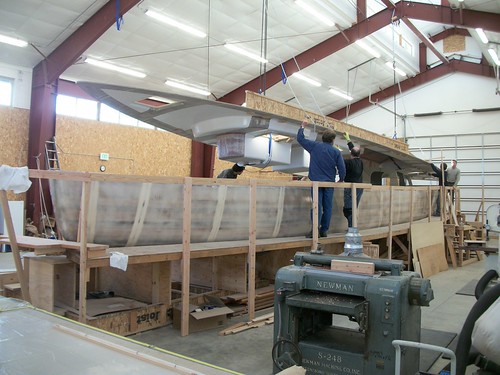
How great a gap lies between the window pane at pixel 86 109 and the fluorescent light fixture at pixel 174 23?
382cm

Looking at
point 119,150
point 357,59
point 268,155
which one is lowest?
point 268,155

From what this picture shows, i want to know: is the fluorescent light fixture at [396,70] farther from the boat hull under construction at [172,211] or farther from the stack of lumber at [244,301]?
the stack of lumber at [244,301]

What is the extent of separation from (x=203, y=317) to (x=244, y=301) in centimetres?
91

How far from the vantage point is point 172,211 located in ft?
14.2

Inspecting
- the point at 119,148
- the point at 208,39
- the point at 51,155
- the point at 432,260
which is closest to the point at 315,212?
the point at 432,260

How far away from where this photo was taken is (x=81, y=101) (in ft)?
40.3

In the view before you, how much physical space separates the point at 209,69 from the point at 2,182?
10.8 metres

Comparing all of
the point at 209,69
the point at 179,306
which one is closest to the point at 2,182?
the point at 179,306

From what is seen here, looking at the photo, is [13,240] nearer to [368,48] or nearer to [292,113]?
[292,113]

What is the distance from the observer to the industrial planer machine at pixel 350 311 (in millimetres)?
2637

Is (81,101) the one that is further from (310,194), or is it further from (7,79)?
(310,194)

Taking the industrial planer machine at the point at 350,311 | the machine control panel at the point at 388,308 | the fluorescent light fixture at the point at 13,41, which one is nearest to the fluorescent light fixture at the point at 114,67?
the fluorescent light fixture at the point at 13,41

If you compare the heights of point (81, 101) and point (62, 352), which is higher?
point (81, 101)

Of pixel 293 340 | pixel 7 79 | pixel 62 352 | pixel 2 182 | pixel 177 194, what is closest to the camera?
pixel 62 352
